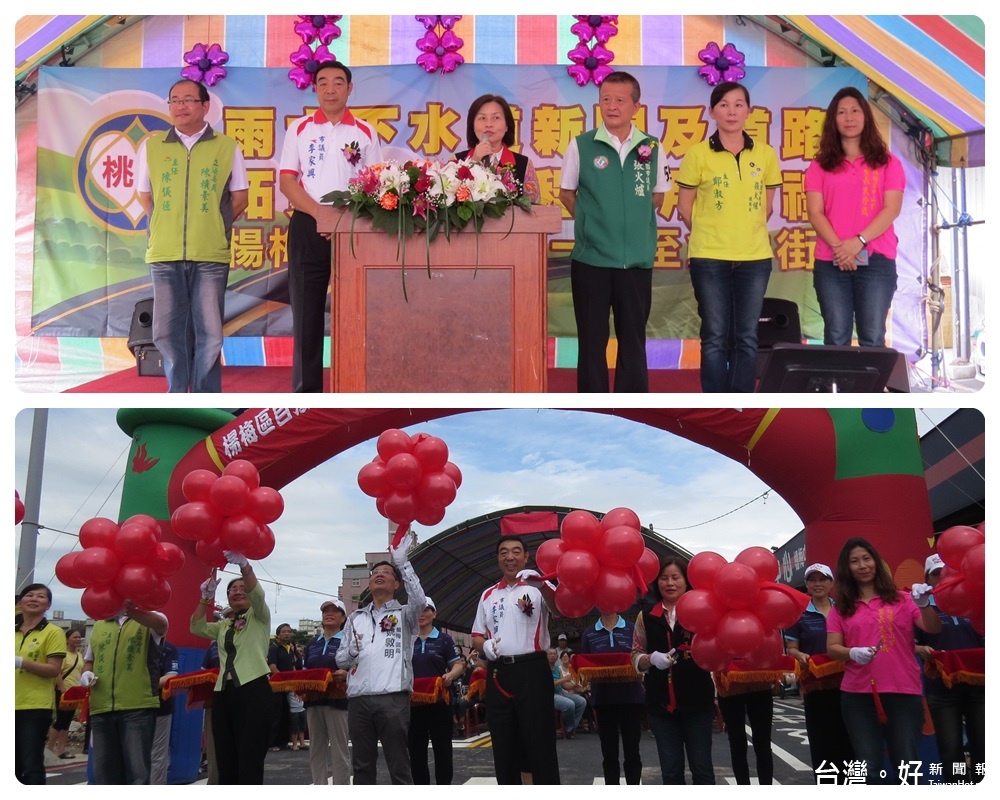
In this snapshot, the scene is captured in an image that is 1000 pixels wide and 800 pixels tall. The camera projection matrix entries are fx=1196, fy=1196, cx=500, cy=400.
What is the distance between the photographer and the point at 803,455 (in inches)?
193

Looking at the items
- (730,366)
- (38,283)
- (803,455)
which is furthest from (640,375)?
(38,283)

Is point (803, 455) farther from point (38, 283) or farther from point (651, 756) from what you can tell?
point (38, 283)

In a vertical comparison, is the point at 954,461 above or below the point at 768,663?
above

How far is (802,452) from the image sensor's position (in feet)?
16.1

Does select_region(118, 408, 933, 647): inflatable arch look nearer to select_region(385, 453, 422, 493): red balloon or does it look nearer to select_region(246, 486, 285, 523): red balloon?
select_region(385, 453, 422, 493): red balloon

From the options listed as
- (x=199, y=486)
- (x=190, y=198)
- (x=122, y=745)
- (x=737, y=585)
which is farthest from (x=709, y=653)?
(x=190, y=198)

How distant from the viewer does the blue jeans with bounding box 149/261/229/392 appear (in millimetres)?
4785

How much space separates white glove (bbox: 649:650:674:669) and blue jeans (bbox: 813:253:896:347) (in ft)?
5.00

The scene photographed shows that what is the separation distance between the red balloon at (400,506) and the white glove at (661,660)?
1.08 metres

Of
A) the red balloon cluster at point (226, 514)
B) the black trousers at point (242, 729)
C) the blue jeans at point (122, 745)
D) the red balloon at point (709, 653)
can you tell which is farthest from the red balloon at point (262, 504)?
the red balloon at point (709, 653)

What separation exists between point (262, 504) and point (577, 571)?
117cm

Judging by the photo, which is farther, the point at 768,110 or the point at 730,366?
the point at 768,110

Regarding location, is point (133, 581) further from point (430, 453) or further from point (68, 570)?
point (430, 453)

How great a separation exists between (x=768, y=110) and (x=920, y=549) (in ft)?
7.84
